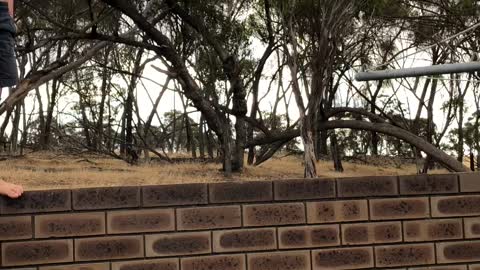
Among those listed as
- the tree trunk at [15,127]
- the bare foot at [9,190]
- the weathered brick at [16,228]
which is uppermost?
the tree trunk at [15,127]

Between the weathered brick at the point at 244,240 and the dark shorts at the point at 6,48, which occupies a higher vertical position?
the dark shorts at the point at 6,48

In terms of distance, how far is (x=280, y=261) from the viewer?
115 inches

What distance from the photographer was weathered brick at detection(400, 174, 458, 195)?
3029 mm

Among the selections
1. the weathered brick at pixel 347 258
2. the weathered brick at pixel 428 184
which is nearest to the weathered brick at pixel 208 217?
Result: the weathered brick at pixel 347 258

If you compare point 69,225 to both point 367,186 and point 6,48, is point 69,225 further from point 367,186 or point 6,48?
point 367,186

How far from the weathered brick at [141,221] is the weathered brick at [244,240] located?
246 millimetres

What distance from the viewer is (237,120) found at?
11391mm

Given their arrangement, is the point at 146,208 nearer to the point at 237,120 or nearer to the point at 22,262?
the point at 22,262

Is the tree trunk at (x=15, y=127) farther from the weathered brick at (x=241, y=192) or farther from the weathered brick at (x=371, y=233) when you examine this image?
the weathered brick at (x=371, y=233)

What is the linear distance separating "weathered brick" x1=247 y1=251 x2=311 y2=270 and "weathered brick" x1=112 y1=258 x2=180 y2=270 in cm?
38

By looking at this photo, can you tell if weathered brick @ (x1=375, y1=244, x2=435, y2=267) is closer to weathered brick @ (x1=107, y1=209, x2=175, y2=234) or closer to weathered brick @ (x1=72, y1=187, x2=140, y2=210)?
weathered brick @ (x1=107, y1=209, x2=175, y2=234)

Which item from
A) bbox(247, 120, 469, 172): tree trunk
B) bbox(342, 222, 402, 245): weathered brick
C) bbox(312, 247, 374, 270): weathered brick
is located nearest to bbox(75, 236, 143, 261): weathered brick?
bbox(312, 247, 374, 270): weathered brick

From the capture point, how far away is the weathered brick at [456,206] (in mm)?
3047

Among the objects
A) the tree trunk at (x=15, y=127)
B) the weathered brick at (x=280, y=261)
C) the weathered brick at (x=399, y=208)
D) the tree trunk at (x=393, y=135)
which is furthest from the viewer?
the tree trunk at (x=15, y=127)
